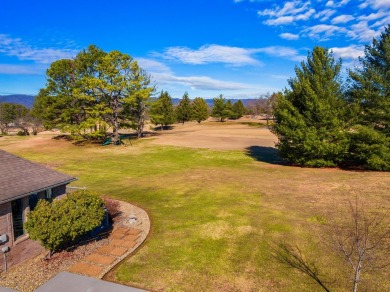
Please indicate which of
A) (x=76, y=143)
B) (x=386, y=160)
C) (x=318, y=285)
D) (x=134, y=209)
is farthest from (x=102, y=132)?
(x=318, y=285)

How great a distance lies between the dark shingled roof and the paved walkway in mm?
3838

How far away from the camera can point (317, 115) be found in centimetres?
2806

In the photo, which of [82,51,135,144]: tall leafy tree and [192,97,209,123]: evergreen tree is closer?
[82,51,135,144]: tall leafy tree

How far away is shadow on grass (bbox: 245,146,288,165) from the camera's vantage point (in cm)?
3547

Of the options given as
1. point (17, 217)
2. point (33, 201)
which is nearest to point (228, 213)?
point (33, 201)

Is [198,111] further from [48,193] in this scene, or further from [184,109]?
[48,193]

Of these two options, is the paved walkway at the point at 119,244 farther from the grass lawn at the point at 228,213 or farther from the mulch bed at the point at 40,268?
the grass lawn at the point at 228,213

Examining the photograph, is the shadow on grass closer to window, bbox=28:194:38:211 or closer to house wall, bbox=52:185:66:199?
house wall, bbox=52:185:66:199

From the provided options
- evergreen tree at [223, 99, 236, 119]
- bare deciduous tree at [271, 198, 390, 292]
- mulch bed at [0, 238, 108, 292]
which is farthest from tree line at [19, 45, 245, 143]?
evergreen tree at [223, 99, 236, 119]

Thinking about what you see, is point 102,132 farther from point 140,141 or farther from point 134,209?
point 134,209

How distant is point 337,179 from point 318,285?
644 inches

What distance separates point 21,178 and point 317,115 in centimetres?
2553

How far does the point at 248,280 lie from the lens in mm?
10750

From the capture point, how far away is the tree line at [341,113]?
87.6ft
